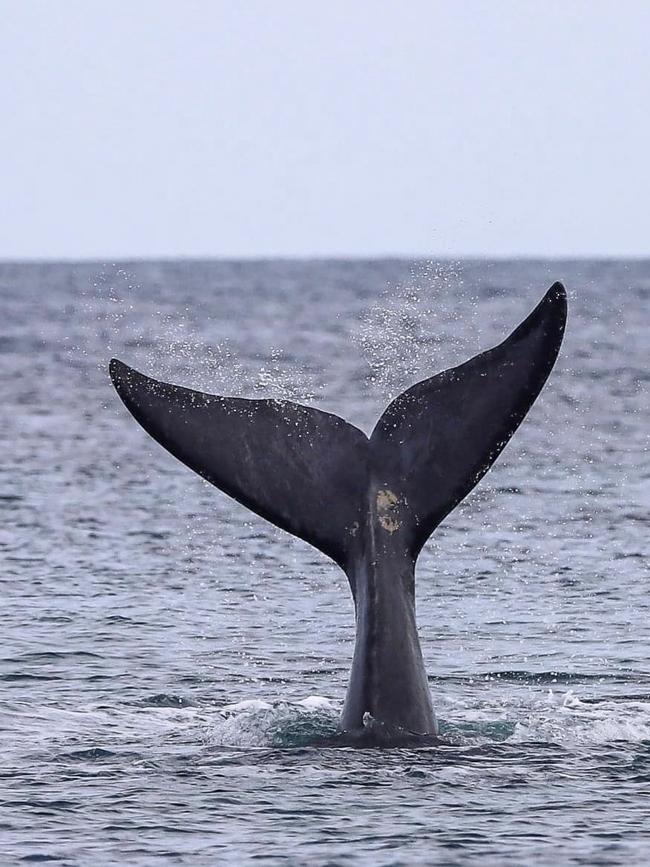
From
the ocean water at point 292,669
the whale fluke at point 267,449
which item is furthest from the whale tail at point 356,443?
the ocean water at point 292,669

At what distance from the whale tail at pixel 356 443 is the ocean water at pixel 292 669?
1.26 meters

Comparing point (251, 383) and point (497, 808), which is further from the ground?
point (251, 383)

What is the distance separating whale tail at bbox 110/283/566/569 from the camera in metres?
10.2

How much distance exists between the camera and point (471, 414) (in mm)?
10320

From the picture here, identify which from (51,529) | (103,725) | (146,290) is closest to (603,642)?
(103,725)

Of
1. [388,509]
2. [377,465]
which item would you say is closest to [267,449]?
[377,465]

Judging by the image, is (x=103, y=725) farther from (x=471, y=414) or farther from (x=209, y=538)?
(x=209, y=538)

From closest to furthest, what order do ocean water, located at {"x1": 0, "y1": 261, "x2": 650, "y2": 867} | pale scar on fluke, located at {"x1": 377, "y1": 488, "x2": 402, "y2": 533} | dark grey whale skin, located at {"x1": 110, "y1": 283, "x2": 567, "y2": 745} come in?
1. ocean water, located at {"x1": 0, "y1": 261, "x2": 650, "y2": 867}
2. dark grey whale skin, located at {"x1": 110, "y1": 283, "x2": 567, "y2": 745}
3. pale scar on fluke, located at {"x1": 377, "y1": 488, "x2": 402, "y2": 533}

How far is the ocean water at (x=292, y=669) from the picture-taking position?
940cm

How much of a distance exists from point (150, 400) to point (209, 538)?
9.47 metres

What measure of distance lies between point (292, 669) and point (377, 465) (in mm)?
3284

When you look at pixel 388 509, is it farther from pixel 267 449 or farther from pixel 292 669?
pixel 292 669

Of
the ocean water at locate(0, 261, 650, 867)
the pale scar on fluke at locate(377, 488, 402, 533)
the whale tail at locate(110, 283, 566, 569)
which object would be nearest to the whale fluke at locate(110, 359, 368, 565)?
the whale tail at locate(110, 283, 566, 569)

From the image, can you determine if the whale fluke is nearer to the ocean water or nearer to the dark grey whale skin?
the dark grey whale skin
